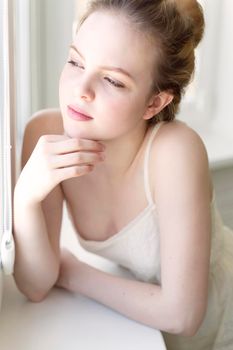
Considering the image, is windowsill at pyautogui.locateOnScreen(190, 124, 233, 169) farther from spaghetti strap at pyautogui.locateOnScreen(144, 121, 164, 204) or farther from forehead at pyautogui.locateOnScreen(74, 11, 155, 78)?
forehead at pyautogui.locateOnScreen(74, 11, 155, 78)

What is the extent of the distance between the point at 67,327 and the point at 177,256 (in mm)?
195

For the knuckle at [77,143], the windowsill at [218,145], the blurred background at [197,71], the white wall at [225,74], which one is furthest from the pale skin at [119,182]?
the white wall at [225,74]

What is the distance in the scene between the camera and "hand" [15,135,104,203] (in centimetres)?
83

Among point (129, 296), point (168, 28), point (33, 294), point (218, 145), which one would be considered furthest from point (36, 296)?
point (218, 145)

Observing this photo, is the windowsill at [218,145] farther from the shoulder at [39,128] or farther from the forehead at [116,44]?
the forehead at [116,44]

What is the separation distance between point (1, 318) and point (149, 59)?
1.46ft

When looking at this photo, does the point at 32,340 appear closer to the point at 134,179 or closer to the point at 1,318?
the point at 1,318

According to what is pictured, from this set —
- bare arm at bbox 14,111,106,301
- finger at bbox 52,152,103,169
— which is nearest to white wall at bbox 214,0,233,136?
bare arm at bbox 14,111,106,301

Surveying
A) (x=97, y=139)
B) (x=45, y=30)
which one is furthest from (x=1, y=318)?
(x=45, y=30)

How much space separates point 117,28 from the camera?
0.83m

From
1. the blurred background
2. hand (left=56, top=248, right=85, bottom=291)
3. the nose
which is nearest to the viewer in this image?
the nose

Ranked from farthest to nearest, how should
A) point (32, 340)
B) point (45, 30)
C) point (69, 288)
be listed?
point (45, 30) < point (69, 288) < point (32, 340)

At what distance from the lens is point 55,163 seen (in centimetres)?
84

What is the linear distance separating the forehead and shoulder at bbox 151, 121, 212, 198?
0.13m
